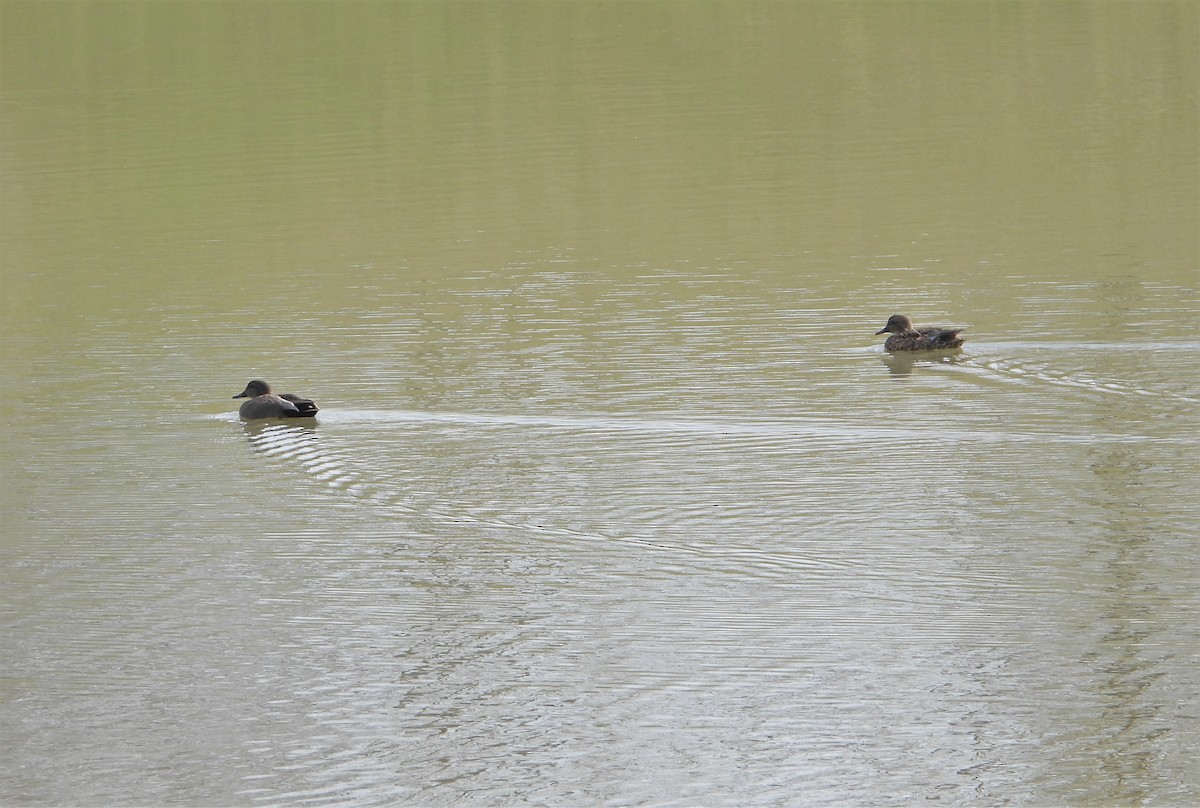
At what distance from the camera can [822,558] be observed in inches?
383

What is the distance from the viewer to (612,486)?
441 inches

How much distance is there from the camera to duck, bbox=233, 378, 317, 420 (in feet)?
42.5

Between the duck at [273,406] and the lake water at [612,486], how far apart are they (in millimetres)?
143

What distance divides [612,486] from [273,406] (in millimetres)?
2777

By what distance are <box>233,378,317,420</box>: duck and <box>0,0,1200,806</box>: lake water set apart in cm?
14

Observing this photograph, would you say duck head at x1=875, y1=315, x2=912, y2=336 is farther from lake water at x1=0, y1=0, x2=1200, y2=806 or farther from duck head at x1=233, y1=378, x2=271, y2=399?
duck head at x1=233, y1=378, x2=271, y2=399

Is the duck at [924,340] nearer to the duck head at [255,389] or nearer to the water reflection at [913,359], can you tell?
the water reflection at [913,359]

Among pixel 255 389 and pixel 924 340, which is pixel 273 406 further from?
pixel 924 340

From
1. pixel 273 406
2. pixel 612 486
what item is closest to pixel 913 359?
pixel 612 486

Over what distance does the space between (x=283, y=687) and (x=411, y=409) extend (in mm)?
5150

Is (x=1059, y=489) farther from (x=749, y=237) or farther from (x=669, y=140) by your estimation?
(x=669, y=140)

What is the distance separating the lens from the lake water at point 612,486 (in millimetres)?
7508

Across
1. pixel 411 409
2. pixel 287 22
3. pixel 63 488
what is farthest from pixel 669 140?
pixel 287 22

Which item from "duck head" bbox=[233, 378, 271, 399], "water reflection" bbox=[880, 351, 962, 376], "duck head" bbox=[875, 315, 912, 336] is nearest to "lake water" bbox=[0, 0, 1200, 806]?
"water reflection" bbox=[880, 351, 962, 376]
